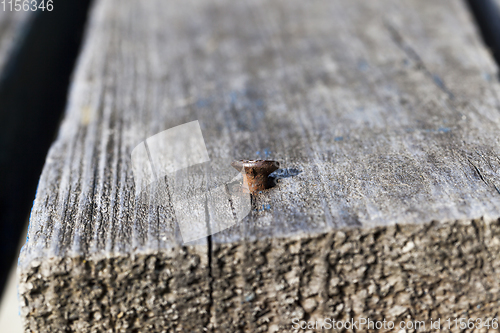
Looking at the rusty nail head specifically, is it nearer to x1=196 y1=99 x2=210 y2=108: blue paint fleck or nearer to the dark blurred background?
x1=196 y1=99 x2=210 y2=108: blue paint fleck

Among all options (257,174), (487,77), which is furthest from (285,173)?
(487,77)

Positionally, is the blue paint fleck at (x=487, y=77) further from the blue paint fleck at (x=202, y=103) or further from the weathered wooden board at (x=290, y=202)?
the blue paint fleck at (x=202, y=103)

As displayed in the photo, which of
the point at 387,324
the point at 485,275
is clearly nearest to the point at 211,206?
the point at 387,324

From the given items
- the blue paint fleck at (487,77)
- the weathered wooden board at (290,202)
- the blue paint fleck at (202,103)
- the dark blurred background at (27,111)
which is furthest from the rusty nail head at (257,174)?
the dark blurred background at (27,111)

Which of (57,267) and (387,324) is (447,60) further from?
(57,267)

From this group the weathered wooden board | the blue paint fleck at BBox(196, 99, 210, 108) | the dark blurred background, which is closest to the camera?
the weathered wooden board

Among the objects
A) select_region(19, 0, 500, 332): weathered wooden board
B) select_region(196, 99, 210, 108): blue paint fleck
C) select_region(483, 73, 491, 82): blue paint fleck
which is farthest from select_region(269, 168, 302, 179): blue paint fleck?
select_region(483, 73, 491, 82): blue paint fleck

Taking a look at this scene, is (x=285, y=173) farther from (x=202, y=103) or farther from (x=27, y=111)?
(x=27, y=111)

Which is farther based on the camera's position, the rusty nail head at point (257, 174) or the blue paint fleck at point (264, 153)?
the blue paint fleck at point (264, 153)
